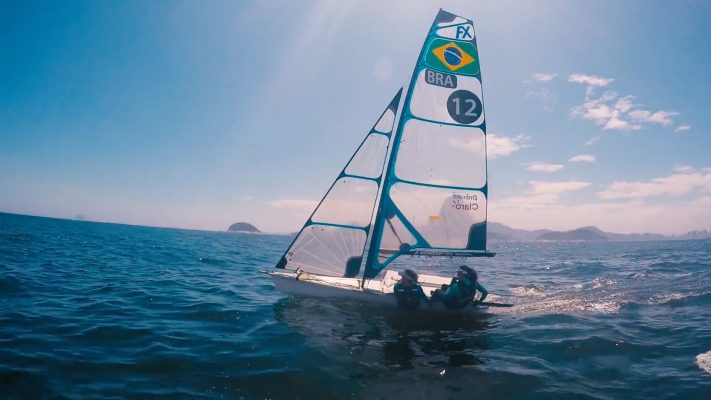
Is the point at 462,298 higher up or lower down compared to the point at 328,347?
higher up

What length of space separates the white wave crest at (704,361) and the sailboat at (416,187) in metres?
6.32

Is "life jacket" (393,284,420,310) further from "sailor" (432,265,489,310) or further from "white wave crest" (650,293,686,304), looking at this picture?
"white wave crest" (650,293,686,304)

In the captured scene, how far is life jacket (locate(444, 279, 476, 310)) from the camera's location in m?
11.1

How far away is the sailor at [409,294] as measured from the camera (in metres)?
11.1

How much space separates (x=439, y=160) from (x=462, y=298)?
496 cm

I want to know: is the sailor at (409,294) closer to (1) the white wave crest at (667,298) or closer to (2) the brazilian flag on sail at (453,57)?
(2) the brazilian flag on sail at (453,57)

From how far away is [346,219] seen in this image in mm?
12773

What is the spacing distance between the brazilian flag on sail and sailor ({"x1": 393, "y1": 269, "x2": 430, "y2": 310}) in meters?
7.74

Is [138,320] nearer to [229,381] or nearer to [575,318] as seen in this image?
[229,381]

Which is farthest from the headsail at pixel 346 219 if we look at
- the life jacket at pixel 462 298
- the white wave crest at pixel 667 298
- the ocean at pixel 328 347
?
the white wave crest at pixel 667 298

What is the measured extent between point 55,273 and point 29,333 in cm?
984

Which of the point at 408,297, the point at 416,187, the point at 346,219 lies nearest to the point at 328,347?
the point at 408,297

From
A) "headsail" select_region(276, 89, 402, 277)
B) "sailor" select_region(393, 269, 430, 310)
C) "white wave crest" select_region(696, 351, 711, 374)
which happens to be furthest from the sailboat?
"white wave crest" select_region(696, 351, 711, 374)

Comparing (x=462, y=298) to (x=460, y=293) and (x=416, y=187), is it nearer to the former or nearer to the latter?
(x=460, y=293)
